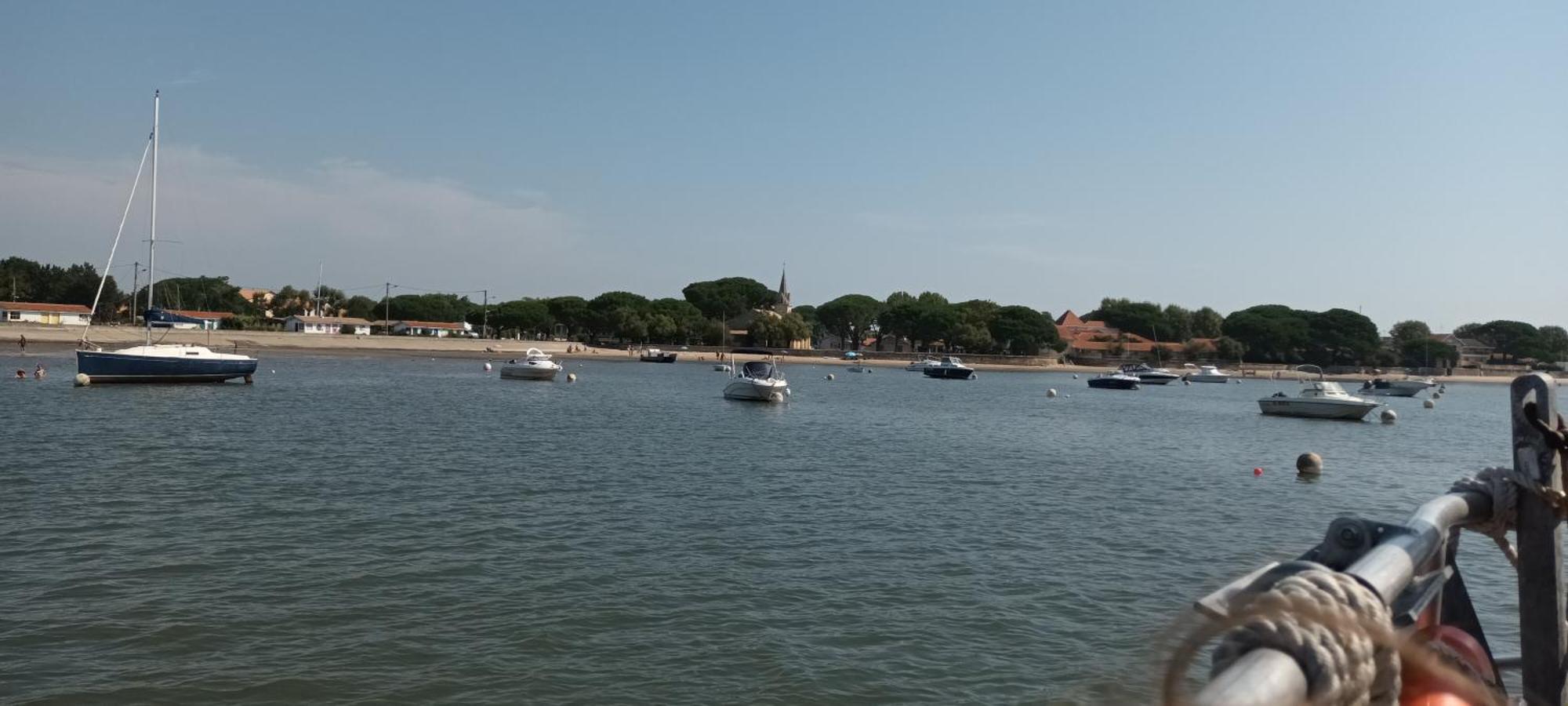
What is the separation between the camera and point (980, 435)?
134 feet

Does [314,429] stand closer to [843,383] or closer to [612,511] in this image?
[612,511]

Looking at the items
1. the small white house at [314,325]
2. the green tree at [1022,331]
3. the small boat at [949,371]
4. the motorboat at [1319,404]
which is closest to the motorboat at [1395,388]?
the small boat at [949,371]

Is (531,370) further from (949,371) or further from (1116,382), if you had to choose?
(1116,382)

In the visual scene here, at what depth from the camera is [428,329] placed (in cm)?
16175

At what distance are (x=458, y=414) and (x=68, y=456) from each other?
1737 centimetres

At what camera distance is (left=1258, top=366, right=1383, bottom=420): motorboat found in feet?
177

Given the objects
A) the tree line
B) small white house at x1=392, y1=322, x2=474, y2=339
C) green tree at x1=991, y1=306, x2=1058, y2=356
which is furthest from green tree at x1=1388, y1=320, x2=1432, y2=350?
small white house at x1=392, y1=322, x2=474, y2=339

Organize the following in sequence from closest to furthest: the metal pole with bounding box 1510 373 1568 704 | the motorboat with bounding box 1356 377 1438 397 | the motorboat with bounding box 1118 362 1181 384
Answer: the metal pole with bounding box 1510 373 1568 704 < the motorboat with bounding box 1356 377 1438 397 < the motorboat with bounding box 1118 362 1181 384

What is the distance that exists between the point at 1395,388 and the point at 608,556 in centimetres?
9954

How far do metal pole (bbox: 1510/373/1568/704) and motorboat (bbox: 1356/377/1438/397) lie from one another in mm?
104682

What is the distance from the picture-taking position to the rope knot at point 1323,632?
1.79 m

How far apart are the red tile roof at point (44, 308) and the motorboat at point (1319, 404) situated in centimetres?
11993

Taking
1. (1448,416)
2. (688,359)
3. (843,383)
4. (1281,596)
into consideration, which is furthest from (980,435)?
(688,359)

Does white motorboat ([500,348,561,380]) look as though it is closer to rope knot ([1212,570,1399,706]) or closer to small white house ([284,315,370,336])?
rope knot ([1212,570,1399,706])
